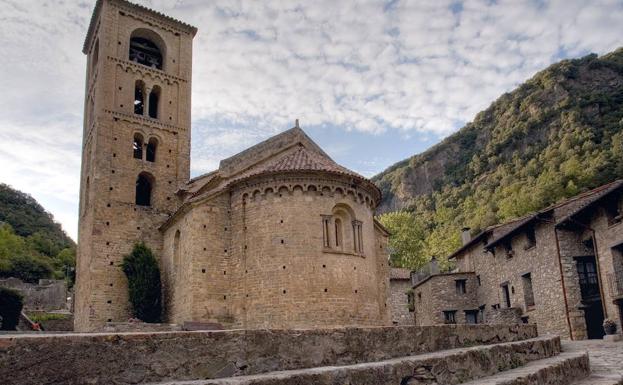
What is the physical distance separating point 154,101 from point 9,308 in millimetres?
12189

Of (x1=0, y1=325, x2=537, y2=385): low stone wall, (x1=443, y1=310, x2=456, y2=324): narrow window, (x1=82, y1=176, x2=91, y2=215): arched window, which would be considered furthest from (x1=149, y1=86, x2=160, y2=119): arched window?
(x1=0, y1=325, x2=537, y2=385): low stone wall

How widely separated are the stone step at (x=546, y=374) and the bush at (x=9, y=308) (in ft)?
76.2

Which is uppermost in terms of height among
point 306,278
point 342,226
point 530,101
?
point 530,101

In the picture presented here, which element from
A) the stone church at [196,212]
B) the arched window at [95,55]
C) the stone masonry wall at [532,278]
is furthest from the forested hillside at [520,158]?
the arched window at [95,55]

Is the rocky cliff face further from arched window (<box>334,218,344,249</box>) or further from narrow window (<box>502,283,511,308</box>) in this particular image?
arched window (<box>334,218,344,249</box>)

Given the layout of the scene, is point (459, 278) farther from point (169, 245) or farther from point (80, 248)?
point (80, 248)

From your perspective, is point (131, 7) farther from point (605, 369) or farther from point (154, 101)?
point (605, 369)

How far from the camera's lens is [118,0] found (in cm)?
2831

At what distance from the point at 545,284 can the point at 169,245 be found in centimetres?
1737

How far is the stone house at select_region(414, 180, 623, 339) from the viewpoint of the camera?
21.7m

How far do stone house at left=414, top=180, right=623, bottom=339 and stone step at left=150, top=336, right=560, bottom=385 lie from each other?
14.9 m

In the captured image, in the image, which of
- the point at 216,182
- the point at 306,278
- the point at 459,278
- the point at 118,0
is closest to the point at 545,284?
the point at 459,278

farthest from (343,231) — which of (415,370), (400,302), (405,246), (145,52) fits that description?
(405,246)

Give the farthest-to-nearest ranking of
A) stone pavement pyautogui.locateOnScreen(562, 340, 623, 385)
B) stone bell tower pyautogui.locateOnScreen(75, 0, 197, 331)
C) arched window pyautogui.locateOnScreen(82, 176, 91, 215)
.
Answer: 1. arched window pyautogui.locateOnScreen(82, 176, 91, 215)
2. stone bell tower pyautogui.locateOnScreen(75, 0, 197, 331)
3. stone pavement pyautogui.locateOnScreen(562, 340, 623, 385)
